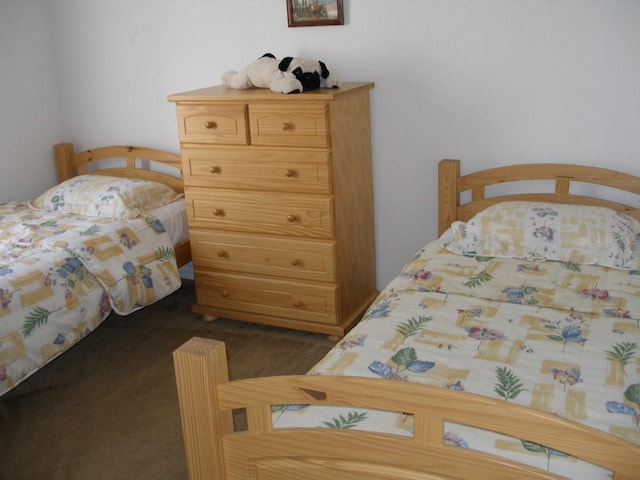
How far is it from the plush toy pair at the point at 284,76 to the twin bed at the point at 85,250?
0.81m

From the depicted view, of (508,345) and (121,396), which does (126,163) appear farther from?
(508,345)

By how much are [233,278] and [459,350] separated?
1672 mm

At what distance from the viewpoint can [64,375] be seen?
10.0 ft

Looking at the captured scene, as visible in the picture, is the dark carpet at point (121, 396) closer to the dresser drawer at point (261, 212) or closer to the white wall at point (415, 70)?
the dresser drawer at point (261, 212)

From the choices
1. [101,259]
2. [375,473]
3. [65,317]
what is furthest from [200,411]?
[101,259]

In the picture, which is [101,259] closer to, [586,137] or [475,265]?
[475,265]

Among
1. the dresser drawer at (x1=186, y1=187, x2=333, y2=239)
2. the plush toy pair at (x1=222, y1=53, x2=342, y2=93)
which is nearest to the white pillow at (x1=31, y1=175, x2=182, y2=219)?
the dresser drawer at (x1=186, y1=187, x2=333, y2=239)

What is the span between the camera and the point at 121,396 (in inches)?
113

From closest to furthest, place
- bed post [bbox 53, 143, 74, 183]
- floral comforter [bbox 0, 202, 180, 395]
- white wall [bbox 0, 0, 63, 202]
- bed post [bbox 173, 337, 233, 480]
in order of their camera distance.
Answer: bed post [bbox 173, 337, 233, 480] → floral comforter [bbox 0, 202, 180, 395] → white wall [bbox 0, 0, 63, 202] → bed post [bbox 53, 143, 74, 183]

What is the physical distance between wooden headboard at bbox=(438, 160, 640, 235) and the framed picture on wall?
0.89m

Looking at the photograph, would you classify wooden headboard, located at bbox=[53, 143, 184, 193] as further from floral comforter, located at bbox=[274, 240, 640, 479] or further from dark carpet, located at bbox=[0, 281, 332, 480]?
floral comforter, located at bbox=[274, 240, 640, 479]

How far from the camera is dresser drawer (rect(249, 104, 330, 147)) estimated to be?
9.59 feet

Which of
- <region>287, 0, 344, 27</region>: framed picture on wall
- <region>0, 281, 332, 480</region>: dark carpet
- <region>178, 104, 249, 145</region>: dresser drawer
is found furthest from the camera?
<region>287, 0, 344, 27</region>: framed picture on wall

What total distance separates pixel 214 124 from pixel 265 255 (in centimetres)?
67
